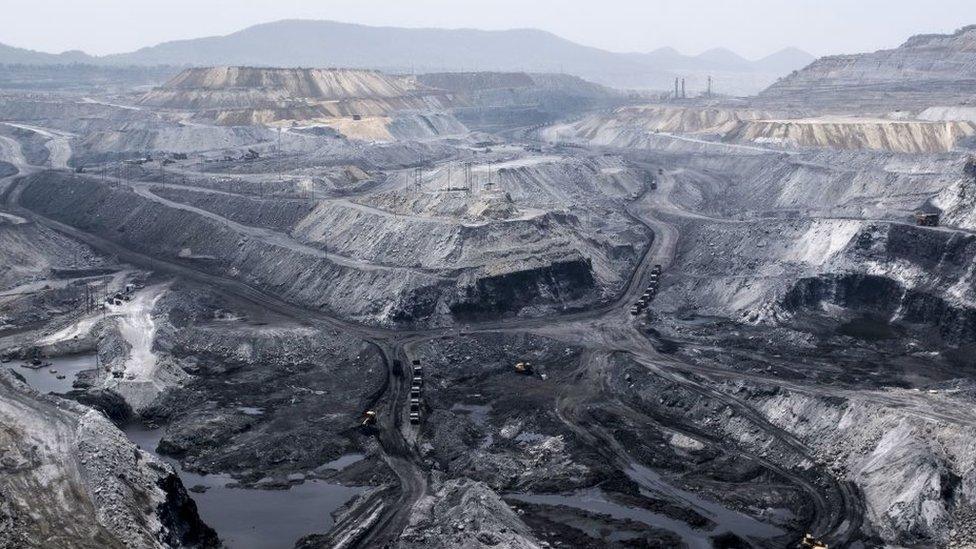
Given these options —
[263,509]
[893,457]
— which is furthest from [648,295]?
[263,509]

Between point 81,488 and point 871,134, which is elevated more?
point 871,134

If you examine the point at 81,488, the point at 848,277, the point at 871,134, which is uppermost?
the point at 871,134

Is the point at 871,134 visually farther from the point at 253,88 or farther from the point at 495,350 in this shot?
the point at 253,88

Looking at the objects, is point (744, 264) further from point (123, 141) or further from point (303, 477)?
point (123, 141)

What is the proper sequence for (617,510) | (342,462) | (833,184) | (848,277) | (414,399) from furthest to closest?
(833,184) → (848,277) → (414,399) → (342,462) → (617,510)

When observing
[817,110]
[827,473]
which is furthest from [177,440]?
[817,110]

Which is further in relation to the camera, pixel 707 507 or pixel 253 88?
pixel 253 88

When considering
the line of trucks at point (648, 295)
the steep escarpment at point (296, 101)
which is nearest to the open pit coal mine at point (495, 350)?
the line of trucks at point (648, 295)

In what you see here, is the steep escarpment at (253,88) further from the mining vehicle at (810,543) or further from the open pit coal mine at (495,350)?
the mining vehicle at (810,543)
